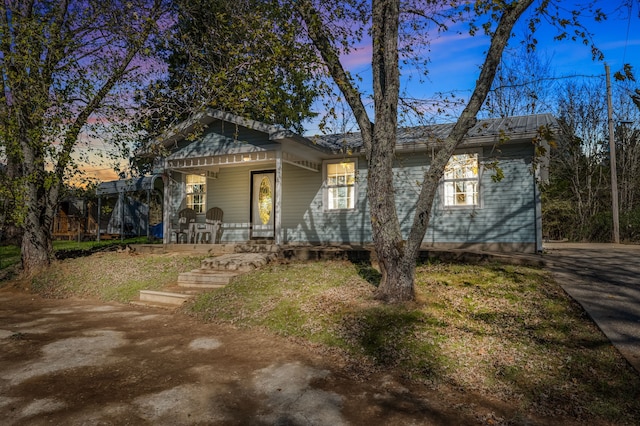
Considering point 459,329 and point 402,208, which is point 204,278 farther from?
point 402,208

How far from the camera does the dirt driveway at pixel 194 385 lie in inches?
129

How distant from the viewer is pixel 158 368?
4426 mm

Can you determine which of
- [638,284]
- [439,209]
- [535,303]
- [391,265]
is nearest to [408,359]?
[391,265]

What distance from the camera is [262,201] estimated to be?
13938 mm

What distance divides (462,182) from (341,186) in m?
3.53

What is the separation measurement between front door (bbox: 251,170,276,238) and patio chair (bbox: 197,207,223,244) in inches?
44.7

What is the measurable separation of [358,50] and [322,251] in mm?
4530

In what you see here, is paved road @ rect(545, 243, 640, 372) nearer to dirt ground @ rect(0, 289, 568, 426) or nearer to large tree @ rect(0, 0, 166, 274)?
dirt ground @ rect(0, 289, 568, 426)

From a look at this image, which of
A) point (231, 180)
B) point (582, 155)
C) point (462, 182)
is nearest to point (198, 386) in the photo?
point (462, 182)

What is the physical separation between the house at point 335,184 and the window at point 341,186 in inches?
1.2

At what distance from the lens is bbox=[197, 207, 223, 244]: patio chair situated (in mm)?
12953

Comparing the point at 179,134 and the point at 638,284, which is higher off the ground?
the point at 179,134

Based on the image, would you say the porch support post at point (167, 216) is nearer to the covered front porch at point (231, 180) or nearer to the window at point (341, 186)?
the covered front porch at point (231, 180)

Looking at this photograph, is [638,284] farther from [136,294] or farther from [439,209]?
[136,294]
